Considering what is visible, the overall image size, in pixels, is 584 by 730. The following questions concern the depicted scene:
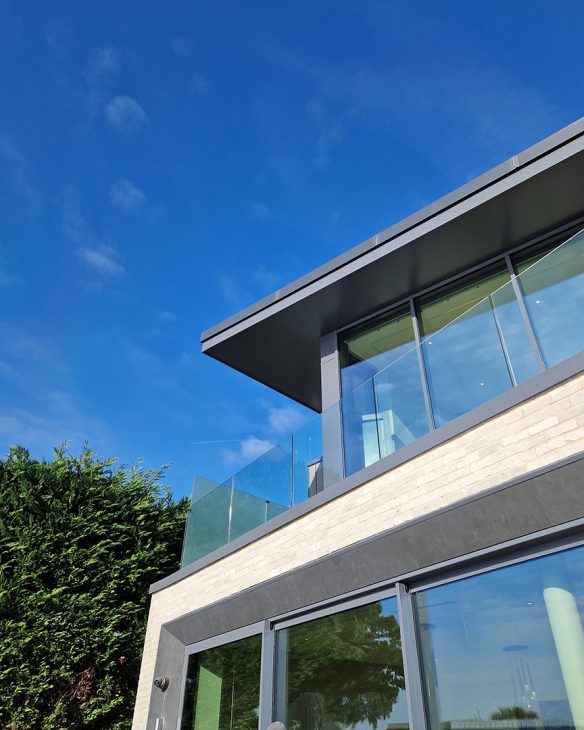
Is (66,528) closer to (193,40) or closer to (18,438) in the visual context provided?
(18,438)

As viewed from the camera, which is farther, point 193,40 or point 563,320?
point 193,40

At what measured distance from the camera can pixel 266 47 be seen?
591 inches

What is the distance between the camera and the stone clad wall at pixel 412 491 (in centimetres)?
477

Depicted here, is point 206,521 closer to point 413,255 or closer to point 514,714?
point 413,255

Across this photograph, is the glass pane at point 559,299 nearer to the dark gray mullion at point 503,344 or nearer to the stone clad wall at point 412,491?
the dark gray mullion at point 503,344

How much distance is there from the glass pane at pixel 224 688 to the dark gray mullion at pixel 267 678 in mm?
157

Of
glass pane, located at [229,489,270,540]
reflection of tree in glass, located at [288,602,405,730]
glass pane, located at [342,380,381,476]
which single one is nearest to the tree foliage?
glass pane, located at [229,489,270,540]

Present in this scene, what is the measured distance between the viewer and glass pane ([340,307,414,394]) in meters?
8.95

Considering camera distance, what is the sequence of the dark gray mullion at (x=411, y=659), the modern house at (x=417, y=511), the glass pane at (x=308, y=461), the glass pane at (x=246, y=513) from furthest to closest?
1. the glass pane at (x=246, y=513)
2. the glass pane at (x=308, y=461)
3. the dark gray mullion at (x=411, y=659)
4. the modern house at (x=417, y=511)

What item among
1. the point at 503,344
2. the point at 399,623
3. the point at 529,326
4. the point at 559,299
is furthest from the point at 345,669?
the point at 559,299

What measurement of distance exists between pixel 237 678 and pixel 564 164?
7.42 m

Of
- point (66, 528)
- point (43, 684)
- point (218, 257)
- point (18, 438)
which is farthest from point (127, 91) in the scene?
point (43, 684)

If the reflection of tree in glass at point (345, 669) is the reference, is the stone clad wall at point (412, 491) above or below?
above

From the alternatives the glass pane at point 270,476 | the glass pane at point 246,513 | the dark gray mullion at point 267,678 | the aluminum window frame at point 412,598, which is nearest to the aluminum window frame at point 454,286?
the glass pane at point 270,476
